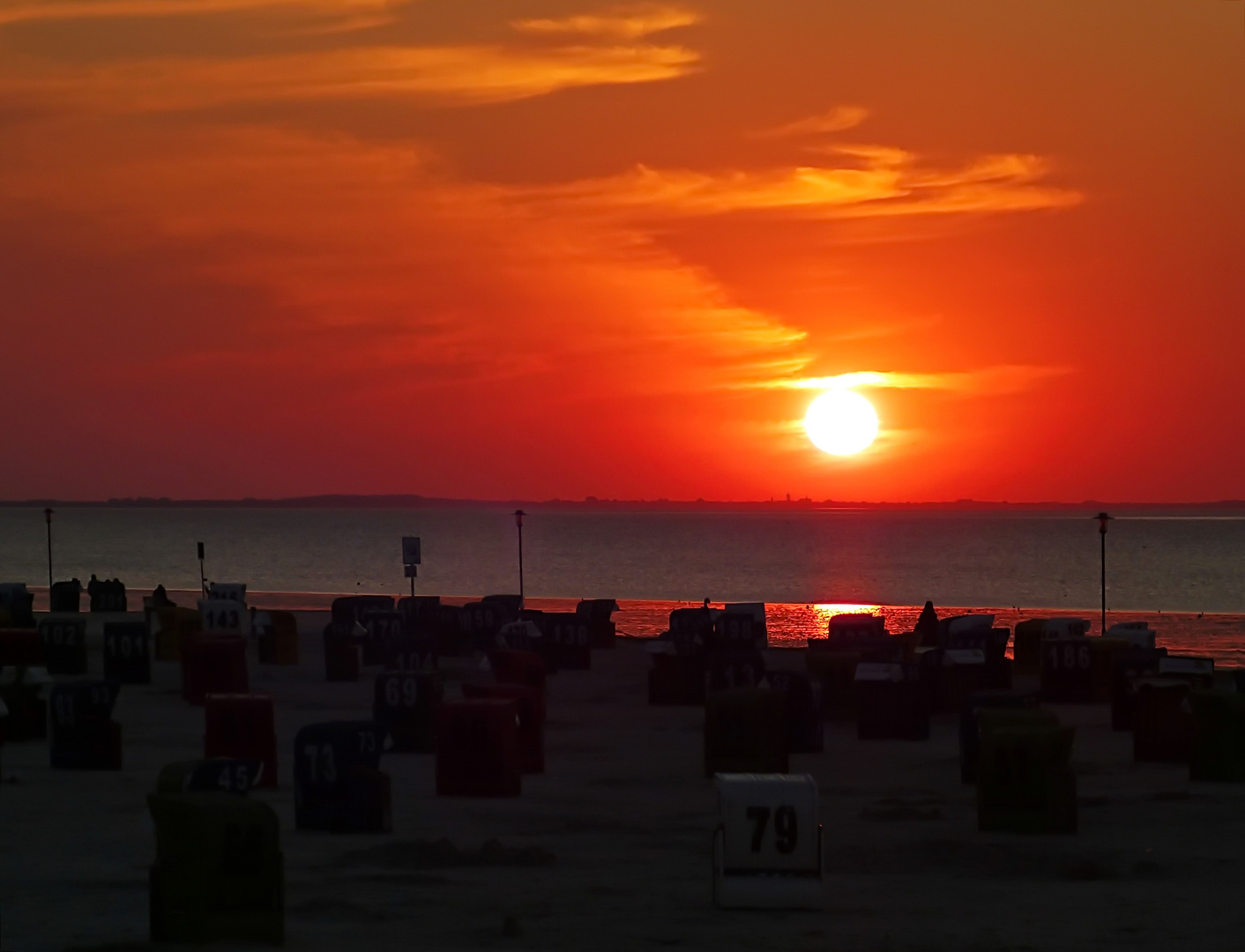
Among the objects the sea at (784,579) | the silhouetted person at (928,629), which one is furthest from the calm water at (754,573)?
the silhouetted person at (928,629)

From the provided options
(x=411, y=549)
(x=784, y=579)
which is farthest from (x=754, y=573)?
(x=411, y=549)

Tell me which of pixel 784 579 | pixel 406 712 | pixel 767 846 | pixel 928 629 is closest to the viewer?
pixel 767 846

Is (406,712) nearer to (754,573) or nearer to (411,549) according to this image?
(411,549)

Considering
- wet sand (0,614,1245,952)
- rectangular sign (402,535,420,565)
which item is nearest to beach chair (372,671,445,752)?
wet sand (0,614,1245,952)

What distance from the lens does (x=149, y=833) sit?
54.7 feet

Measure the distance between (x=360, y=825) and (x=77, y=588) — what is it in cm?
4461

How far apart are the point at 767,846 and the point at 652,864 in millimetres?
2309

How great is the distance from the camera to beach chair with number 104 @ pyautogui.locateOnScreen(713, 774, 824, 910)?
1348cm

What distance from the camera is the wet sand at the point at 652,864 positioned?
12648 mm

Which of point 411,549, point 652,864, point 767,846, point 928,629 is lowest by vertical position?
point 652,864

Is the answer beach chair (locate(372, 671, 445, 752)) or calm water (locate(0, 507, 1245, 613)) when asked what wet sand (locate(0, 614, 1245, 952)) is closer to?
beach chair (locate(372, 671, 445, 752))

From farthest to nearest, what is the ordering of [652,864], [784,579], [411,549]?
[784,579]
[411,549]
[652,864]

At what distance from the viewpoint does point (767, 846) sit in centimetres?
1366

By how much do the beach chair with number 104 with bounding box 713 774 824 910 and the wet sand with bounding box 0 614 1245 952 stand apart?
201 mm
